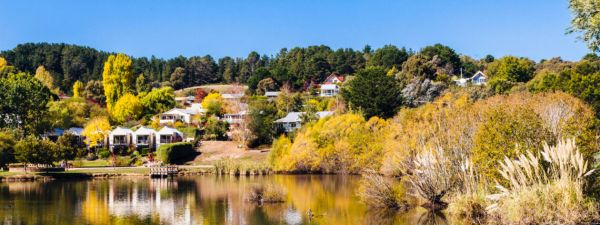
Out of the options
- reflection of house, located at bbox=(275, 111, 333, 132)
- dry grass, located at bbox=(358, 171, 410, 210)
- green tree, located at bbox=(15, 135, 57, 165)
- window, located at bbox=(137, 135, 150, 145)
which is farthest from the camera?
reflection of house, located at bbox=(275, 111, 333, 132)

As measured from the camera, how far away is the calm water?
115 ft

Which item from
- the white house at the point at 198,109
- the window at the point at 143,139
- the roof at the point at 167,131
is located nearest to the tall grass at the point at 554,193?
the roof at the point at 167,131

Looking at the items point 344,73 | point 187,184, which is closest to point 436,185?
point 187,184

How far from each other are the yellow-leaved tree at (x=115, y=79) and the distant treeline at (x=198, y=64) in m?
36.5

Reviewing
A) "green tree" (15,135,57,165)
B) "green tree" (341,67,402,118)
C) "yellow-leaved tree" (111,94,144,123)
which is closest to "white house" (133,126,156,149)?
"yellow-leaved tree" (111,94,144,123)

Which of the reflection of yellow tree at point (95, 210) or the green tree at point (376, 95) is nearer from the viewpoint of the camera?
the reflection of yellow tree at point (95, 210)

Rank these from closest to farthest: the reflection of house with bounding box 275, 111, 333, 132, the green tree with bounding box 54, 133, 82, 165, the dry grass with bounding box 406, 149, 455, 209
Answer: the dry grass with bounding box 406, 149, 455, 209, the green tree with bounding box 54, 133, 82, 165, the reflection of house with bounding box 275, 111, 333, 132

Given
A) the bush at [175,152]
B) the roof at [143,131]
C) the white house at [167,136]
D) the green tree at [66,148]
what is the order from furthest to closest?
the white house at [167,136] < the roof at [143,131] < the bush at [175,152] < the green tree at [66,148]

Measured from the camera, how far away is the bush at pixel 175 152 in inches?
3206

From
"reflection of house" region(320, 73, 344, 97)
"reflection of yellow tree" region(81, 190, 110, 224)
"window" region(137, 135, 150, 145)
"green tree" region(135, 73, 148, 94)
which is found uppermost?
"green tree" region(135, 73, 148, 94)

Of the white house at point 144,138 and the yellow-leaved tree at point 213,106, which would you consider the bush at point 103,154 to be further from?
the yellow-leaved tree at point 213,106

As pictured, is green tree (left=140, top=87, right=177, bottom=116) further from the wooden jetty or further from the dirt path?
the wooden jetty

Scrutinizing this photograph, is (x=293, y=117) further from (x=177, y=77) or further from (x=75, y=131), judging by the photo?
(x=177, y=77)

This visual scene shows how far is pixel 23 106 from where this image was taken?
284 ft
